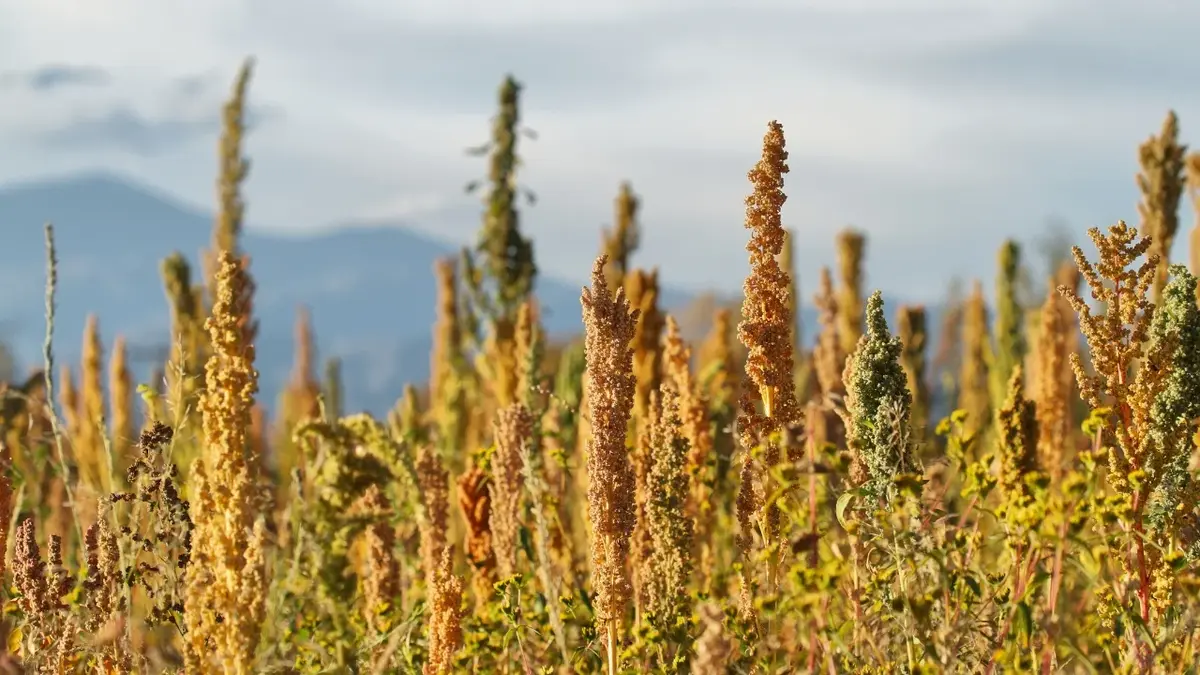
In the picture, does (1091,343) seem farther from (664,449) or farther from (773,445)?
(664,449)

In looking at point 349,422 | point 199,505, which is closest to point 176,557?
point 199,505

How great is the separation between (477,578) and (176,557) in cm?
149

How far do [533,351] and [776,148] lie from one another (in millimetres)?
3523

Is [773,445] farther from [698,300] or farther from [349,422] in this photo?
[698,300]

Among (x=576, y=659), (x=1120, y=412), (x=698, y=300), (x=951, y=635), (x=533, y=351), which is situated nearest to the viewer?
(x=951, y=635)

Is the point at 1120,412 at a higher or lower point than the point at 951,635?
higher

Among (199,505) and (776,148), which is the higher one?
(776,148)

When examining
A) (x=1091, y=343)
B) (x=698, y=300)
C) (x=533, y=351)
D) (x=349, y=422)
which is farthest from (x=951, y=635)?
(x=698, y=300)

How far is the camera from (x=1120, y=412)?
13.0 ft

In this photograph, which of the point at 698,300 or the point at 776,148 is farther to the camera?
the point at 698,300

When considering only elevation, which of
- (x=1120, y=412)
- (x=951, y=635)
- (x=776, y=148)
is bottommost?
(x=951, y=635)

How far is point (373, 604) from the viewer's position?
4852mm

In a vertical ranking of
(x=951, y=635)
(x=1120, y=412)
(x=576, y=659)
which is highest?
(x=1120, y=412)

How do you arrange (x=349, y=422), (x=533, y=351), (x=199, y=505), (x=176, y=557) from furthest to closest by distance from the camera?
1. (x=533, y=351)
2. (x=349, y=422)
3. (x=176, y=557)
4. (x=199, y=505)
